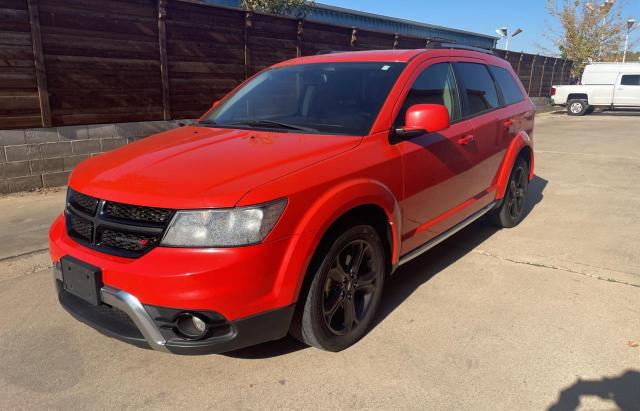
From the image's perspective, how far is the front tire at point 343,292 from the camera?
2.60m

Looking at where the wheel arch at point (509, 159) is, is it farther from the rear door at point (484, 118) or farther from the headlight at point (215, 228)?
the headlight at point (215, 228)

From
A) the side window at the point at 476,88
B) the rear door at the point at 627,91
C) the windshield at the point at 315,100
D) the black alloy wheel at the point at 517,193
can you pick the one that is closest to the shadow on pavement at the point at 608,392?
the windshield at the point at 315,100

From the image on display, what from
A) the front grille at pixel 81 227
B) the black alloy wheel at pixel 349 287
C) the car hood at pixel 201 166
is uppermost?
the car hood at pixel 201 166

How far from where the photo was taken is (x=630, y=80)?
21125 mm

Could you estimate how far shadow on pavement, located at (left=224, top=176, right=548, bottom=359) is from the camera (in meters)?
2.93

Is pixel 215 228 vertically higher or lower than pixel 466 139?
lower

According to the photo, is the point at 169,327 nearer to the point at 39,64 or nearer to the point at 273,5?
the point at 39,64

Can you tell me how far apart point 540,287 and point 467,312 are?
789mm

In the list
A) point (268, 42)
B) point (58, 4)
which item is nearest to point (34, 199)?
point (58, 4)

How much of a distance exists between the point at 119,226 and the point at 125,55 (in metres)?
5.67

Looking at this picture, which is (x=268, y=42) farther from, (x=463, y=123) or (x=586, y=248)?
(x=586, y=248)


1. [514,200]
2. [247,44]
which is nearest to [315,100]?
[514,200]

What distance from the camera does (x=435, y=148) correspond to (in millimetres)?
3498

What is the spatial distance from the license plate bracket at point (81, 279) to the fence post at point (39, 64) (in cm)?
472
